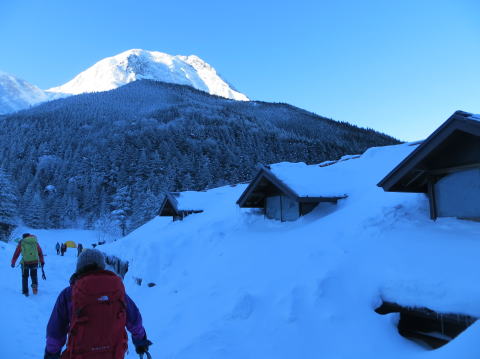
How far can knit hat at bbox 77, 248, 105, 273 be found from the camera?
316 centimetres

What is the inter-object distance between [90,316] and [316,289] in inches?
168

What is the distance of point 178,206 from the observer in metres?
17.2

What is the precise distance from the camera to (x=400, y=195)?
8.55m

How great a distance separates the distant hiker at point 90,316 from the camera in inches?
113

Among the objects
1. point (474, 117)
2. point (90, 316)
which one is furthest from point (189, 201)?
point (90, 316)

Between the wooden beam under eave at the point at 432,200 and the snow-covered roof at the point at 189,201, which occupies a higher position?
the wooden beam under eave at the point at 432,200

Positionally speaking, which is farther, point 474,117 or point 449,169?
point 449,169

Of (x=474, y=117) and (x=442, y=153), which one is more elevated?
(x=474, y=117)

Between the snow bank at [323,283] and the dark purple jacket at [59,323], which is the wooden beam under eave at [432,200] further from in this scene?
the dark purple jacket at [59,323]

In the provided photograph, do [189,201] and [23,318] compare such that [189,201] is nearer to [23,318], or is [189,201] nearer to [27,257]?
[27,257]

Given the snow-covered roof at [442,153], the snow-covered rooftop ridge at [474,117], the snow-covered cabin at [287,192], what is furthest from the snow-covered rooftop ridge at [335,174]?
the snow-covered rooftop ridge at [474,117]

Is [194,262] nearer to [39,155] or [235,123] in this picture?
[39,155]

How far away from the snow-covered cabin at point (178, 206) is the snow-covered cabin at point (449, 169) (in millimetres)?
11292

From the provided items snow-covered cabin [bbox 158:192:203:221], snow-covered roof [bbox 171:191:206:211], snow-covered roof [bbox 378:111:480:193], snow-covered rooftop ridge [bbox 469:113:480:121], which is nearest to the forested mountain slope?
snow-covered cabin [bbox 158:192:203:221]
